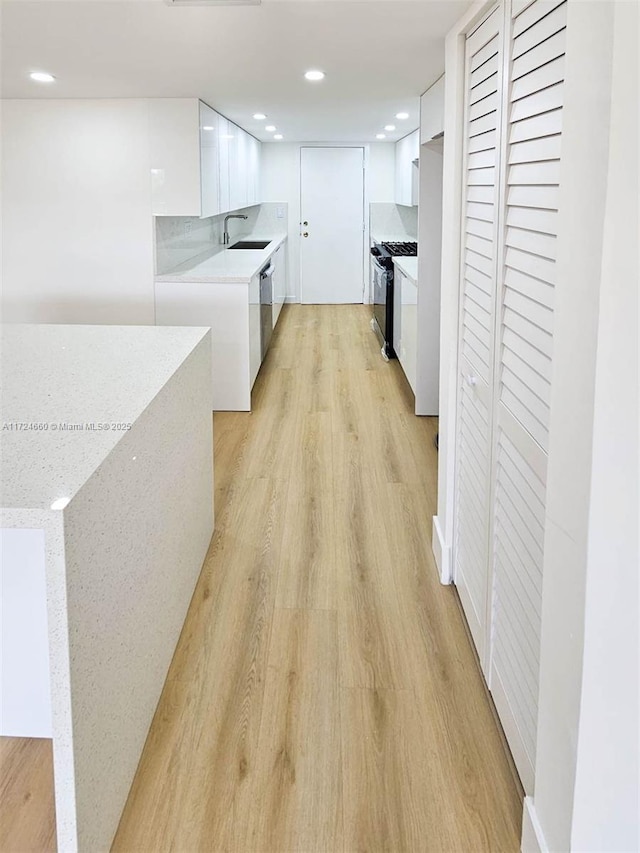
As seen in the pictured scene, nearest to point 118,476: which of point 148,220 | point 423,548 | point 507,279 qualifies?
point 507,279

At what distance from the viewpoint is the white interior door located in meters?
9.66

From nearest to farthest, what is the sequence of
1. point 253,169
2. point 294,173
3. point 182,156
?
point 182,156 → point 253,169 → point 294,173

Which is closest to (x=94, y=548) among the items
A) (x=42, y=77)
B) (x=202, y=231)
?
(x=42, y=77)

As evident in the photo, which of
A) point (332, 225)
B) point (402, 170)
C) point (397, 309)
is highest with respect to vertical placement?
point (402, 170)

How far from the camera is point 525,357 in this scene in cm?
183

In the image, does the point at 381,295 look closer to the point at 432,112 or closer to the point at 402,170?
the point at 402,170

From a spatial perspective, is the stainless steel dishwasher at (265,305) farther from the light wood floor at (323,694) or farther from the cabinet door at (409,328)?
the light wood floor at (323,694)

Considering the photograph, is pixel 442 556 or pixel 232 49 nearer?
pixel 442 556

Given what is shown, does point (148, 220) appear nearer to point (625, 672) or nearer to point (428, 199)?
point (428, 199)

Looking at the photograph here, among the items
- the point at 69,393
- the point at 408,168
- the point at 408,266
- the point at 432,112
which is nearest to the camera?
the point at 69,393

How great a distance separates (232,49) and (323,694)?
99.5 inches

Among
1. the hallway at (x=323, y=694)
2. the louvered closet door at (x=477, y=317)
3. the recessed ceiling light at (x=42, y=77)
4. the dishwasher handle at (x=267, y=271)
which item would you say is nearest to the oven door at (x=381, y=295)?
the dishwasher handle at (x=267, y=271)

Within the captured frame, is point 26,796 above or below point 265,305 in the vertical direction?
below

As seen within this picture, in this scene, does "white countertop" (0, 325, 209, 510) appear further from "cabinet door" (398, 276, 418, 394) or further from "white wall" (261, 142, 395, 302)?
"white wall" (261, 142, 395, 302)
